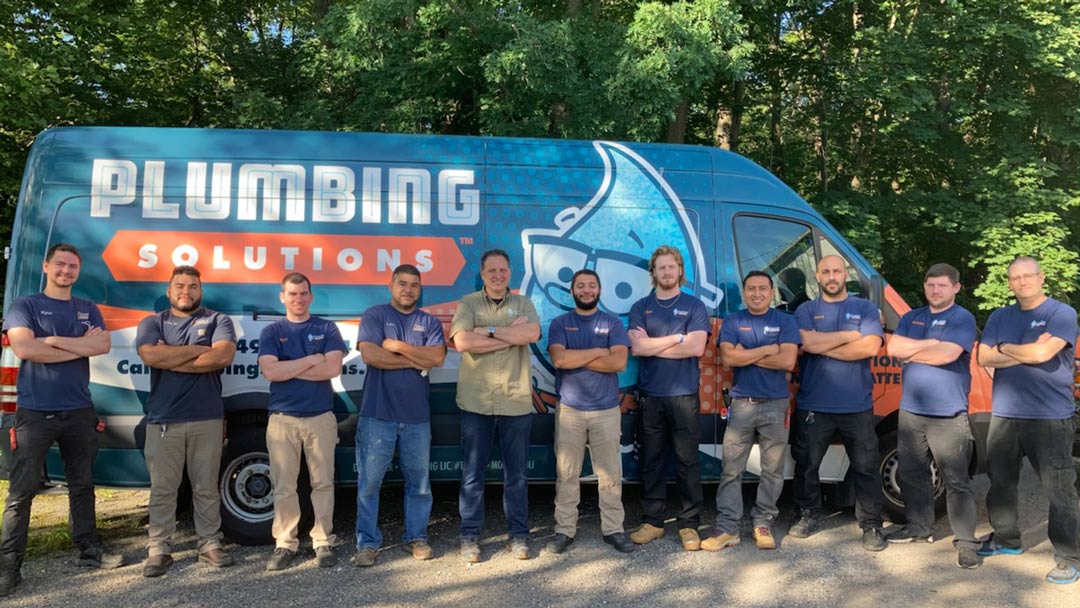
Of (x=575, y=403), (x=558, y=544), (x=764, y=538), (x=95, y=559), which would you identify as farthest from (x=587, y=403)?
(x=95, y=559)

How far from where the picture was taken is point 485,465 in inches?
201

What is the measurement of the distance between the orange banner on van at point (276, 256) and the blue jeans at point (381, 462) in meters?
1.01

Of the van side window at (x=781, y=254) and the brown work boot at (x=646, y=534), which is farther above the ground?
the van side window at (x=781, y=254)

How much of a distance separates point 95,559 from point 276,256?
221 cm

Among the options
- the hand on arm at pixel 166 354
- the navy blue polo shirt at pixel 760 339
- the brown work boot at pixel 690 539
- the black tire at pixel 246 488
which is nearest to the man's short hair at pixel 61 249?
the hand on arm at pixel 166 354

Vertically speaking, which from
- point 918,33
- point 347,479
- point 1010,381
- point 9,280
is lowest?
point 347,479

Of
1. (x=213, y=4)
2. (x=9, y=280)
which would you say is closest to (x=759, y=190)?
(x=9, y=280)

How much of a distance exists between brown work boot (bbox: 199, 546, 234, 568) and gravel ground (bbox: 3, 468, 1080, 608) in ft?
0.22

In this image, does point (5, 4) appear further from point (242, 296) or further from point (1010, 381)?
point (1010, 381)

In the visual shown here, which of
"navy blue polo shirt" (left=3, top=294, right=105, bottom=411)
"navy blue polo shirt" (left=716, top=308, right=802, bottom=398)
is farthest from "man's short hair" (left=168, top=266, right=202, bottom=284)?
"navy blue polo shirt" (left=716, top=308, right=802, bottom=398)

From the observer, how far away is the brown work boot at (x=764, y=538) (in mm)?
5223

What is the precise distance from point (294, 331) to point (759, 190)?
3479 mm

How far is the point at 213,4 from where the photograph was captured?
1395 centimetres

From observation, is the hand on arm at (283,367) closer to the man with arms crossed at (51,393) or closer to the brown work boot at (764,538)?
the man with arms crossed at (51,393)
